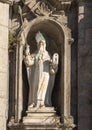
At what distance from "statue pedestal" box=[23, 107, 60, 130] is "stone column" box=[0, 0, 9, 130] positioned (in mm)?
537

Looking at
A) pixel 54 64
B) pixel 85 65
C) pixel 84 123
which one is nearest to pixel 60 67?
pixel 54 64

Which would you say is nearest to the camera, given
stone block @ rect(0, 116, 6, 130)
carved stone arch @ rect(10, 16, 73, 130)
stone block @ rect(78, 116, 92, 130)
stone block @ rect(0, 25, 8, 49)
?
stone block @ rect(0, 116, 6, 130)

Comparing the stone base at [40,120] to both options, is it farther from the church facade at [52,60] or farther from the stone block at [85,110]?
the stone block at [85,110]

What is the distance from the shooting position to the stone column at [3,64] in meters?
16.2

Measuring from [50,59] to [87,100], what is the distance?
125cm

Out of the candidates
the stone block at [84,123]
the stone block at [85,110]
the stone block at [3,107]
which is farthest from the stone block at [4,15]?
the stone block at [84,123]

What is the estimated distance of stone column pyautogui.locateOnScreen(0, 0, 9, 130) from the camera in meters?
16.2

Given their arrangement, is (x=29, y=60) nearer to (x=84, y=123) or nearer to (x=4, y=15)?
(x=4, y=15)

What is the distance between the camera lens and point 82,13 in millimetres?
17125

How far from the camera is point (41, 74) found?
1703cm

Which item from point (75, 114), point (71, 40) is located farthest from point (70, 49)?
point (75, 114)

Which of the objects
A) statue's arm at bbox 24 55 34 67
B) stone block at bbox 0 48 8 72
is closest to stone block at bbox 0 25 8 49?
stone block at bbox 0 48 8 72

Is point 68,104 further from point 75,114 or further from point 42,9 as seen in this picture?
point 42,9

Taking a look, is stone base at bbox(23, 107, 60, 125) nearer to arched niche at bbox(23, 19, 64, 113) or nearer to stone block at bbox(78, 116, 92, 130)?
arched niche at bbox(23, 19, 64, 113)
